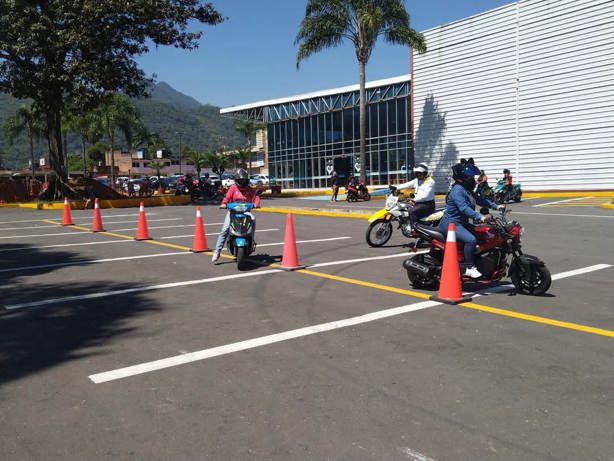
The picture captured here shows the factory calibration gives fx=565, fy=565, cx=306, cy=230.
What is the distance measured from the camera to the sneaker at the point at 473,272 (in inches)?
278

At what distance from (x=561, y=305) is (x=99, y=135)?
55.0 m

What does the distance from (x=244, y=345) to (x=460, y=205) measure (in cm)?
352

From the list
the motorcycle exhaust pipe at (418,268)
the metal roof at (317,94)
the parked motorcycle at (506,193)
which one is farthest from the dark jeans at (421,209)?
the metal roof at (317,94)

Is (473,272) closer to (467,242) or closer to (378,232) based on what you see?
(467,242)

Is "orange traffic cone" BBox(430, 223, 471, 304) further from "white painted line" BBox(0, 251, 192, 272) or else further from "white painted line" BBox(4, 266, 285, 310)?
"white painted line" BBox(0, 251, 192, 272)

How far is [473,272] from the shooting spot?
23.2ft

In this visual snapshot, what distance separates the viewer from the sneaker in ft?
23.2

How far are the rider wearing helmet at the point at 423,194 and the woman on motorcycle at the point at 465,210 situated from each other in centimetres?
355

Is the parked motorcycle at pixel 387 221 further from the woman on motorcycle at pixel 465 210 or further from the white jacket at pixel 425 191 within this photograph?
the woman on motorcycle at pixel 465 210

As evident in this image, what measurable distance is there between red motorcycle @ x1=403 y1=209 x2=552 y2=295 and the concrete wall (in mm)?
21693

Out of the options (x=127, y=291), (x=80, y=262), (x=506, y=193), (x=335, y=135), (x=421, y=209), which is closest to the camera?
(x=127, y=291)

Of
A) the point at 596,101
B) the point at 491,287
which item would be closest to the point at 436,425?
the point at 491,287

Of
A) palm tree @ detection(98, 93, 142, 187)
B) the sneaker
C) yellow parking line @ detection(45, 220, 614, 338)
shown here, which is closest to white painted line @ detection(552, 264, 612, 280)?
the sneaker

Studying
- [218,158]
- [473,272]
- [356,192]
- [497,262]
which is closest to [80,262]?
[473,272]
